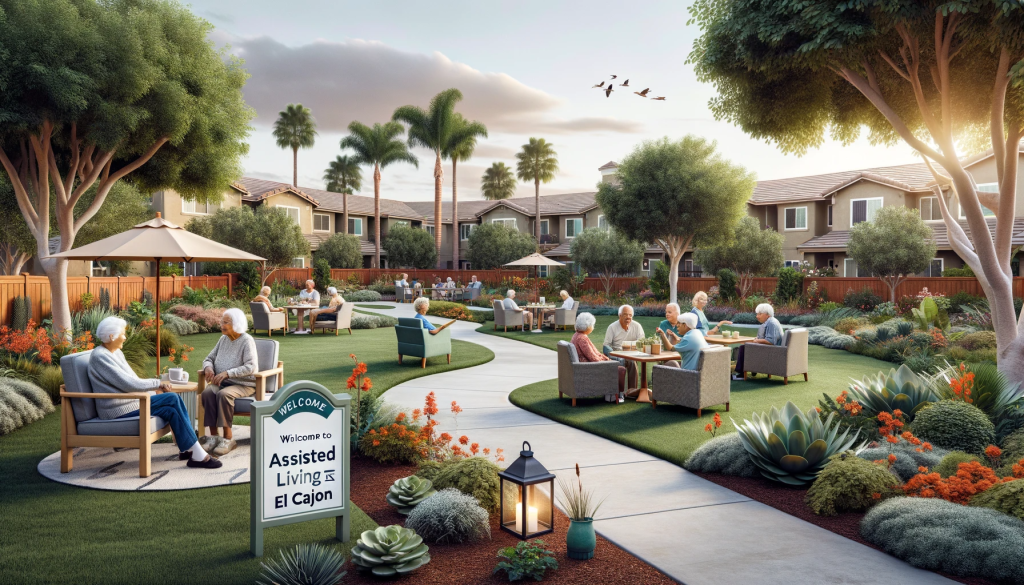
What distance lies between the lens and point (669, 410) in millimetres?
9922

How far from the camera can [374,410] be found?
25.0 feet

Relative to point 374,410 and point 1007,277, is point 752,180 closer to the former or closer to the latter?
point 1007,277

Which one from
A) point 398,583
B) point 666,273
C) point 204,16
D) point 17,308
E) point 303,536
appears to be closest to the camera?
point 398,583

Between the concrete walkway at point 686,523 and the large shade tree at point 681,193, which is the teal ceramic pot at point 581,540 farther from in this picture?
the large shade tree at point 681,193

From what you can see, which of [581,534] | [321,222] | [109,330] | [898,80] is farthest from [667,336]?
[321,222]

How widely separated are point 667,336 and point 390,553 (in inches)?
325

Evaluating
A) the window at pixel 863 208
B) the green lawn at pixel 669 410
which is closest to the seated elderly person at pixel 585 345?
the green lawn at pixel 669 410

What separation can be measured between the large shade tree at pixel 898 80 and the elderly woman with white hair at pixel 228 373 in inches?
293

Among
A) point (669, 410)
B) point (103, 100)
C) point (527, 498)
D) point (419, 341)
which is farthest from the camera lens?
point (419, 341)

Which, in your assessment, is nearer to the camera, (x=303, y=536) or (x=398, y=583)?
(x=398, y=583)

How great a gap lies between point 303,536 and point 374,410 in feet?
8.25

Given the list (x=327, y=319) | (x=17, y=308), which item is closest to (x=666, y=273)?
(x=327, y=319)

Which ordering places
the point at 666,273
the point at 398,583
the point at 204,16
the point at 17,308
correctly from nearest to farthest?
the point at 398,583, the point at 204,16, the point at 17,308, the point at 666,273

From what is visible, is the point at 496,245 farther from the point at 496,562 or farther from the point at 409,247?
the point at 496,562
